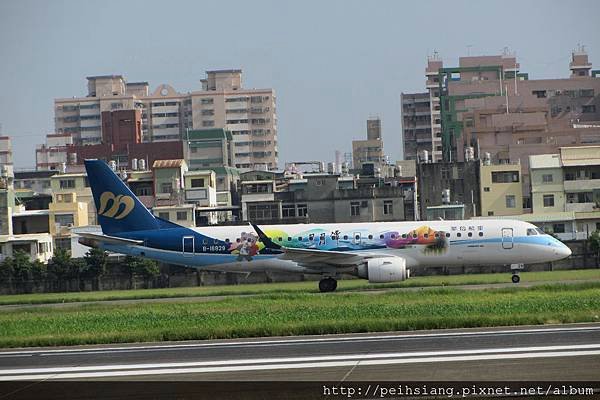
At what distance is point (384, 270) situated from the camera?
160 ft

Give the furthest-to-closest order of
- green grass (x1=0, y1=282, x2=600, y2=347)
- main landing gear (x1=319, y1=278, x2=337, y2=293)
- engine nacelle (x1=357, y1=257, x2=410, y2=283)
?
1. main landing gear (x1=319, y1=278, x2=337, y2=293)
2. engine nacelle (x1=357, y1=257, x2=410, y2=283)
3. green grass (x1=0, y1=282, x2=600, y2=347)

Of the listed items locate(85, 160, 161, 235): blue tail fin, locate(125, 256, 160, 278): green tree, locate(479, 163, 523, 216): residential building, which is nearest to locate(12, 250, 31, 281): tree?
locate(125, 256, 160, 278): green tree

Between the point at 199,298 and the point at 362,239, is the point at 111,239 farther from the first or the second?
the point at 362,239

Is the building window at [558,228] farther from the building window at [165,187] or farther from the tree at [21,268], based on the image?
the building window at [165,187]

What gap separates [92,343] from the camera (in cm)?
3303

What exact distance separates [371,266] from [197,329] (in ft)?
53.4

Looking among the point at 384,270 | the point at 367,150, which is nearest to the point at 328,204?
the point at 384,270

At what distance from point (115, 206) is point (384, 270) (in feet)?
39.2

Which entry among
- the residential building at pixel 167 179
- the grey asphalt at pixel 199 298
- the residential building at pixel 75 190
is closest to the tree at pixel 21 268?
the grey asphalt at pixel 199 298

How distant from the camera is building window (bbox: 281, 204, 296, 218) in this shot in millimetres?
93562

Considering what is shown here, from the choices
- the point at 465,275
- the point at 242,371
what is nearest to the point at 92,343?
the point at 242,371

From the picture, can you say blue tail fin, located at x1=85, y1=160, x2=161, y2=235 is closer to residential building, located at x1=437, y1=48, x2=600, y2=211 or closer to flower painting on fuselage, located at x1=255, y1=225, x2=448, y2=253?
flower painting on fuselage, located at x1=255, y1=225, x2=448, y2=253

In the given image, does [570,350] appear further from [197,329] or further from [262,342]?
[197,329]

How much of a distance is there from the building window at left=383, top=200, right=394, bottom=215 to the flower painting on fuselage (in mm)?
39700
